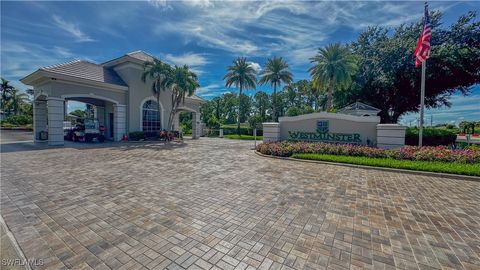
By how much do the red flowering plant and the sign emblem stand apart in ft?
6.27

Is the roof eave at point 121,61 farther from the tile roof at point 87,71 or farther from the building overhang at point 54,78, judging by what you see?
the building overhang at point 54,78

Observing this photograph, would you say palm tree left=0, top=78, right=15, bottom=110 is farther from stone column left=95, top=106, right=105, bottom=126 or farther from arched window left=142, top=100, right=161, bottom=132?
arched window left=142, top=100, right=161, bottom=132

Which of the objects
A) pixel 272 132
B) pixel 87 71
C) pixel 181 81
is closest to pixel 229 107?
pixel 181 81

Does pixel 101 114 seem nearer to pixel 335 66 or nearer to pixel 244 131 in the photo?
pixel 244 131

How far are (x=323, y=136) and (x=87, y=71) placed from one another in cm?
2005

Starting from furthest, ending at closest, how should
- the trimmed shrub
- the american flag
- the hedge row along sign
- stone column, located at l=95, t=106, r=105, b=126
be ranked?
stone column, located at l=95, t=106, r=105, b=126 → the trimmed shrub → the hedge row along sign → the american flag

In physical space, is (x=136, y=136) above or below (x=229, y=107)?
below

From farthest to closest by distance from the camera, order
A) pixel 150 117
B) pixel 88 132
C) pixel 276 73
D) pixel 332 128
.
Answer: pixel 276 73 → pixel 150 117 → pixel 88 132 → pixel 332 128

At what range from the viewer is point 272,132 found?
14.6 m

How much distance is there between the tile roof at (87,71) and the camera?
1491 centimetres

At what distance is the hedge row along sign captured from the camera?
1256 cm

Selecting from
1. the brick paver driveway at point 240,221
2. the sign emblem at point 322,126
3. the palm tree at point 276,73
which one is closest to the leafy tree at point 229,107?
the palm tree at point 276,73

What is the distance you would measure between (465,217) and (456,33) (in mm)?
24649

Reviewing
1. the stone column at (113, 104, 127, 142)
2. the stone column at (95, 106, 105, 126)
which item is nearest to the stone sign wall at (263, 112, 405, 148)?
the stone column at (113, 104, 127, 142)
